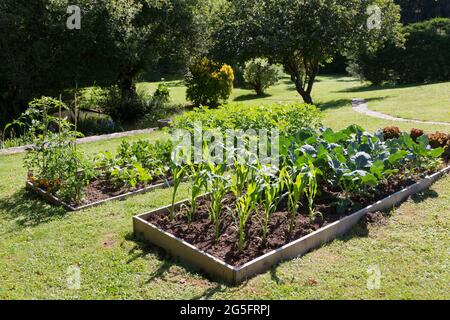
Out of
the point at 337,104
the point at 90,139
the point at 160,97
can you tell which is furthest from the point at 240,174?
the point at 337,104

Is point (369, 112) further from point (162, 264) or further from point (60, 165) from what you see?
point (162, 264)

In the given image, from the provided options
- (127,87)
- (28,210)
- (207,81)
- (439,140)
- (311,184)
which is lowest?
(28,210)

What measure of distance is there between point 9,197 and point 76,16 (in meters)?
7.09

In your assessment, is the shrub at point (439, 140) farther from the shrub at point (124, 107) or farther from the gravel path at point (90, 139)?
the shrub at point (124, 107)

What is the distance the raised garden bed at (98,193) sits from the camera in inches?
246

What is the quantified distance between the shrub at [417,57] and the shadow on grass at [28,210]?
1926 cm

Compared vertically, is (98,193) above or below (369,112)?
below

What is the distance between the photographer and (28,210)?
6191 millimetres

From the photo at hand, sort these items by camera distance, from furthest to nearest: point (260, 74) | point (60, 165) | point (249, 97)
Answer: point (260, 74) < point (249, 97) < point (60, 165)

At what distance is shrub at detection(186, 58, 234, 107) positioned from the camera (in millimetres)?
17016

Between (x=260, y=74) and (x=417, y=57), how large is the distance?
26.3ft

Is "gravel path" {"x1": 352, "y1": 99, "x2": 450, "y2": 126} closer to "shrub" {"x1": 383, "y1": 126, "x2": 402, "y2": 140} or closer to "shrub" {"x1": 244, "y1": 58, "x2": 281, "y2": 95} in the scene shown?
"shrub" {"x1": 383, "y1": 126, "x2": 402, "y2": 140}
